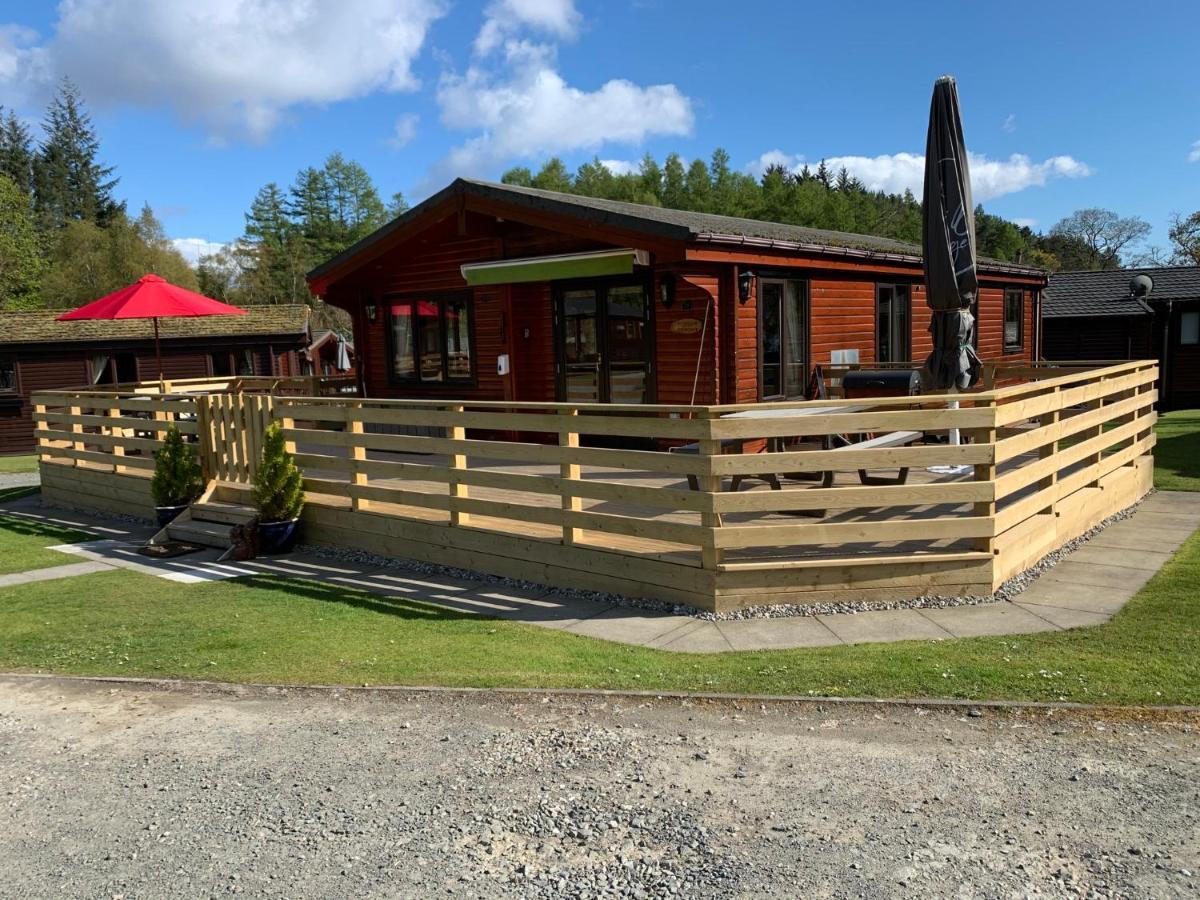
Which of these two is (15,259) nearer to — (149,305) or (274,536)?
(149,305)

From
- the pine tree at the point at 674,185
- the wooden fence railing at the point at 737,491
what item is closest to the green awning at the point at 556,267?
the wooden fence railing at the point at 737,491

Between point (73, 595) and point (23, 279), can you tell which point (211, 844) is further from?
point (23, 279)

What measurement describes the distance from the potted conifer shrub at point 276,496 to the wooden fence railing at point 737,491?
0.75 feet

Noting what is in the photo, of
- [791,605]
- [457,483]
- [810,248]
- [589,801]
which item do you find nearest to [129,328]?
[810,248]

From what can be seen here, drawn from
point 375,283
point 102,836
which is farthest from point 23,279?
point 102,836

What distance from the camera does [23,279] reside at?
41.8 m

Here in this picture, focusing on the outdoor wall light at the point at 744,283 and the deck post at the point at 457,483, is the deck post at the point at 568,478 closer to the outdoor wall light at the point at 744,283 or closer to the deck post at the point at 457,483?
the deck post at the point at 457,483

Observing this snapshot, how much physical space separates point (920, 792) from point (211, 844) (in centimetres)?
276

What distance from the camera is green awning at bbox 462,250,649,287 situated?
403 inches

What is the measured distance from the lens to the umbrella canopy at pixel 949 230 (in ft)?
28.0

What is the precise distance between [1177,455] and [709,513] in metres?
10.2

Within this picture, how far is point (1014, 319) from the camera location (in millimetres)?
17812

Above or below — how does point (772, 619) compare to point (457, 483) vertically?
below

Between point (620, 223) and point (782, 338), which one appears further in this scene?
point (782, 338)
